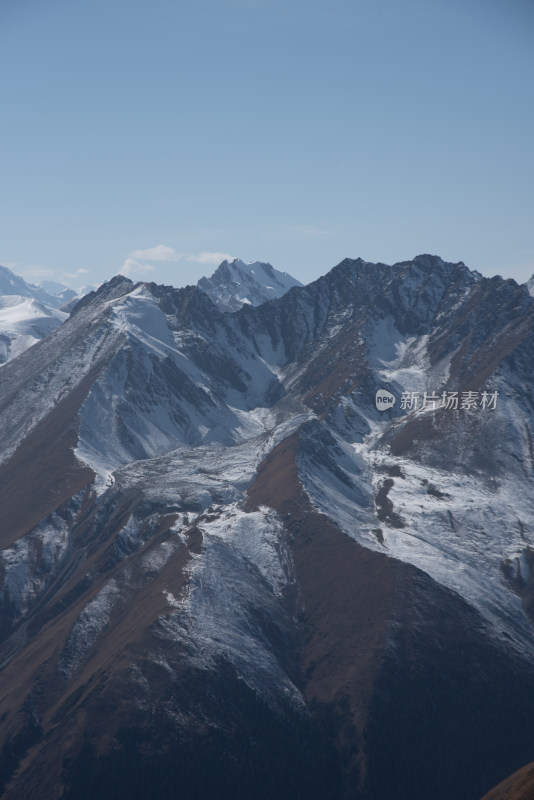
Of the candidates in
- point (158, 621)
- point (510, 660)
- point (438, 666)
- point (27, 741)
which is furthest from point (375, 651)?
point (27, 741)

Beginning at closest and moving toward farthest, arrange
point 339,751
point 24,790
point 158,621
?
point 24,790 < point 339,751 < point 158,621

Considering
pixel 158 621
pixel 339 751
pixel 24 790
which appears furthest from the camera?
pixel 158 621

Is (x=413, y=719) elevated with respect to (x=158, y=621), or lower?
elevated

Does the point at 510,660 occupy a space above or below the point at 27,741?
above

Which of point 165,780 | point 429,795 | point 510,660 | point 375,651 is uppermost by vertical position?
point 510,660

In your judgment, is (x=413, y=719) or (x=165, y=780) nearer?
(x=165, y=780)

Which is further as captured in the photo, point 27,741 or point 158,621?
point 158,621

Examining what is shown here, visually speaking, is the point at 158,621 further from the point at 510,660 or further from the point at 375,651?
the point at 510,660

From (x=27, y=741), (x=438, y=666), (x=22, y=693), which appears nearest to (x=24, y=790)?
(x=27, y=741)

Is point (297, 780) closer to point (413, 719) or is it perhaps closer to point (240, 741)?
point (240, 741)
